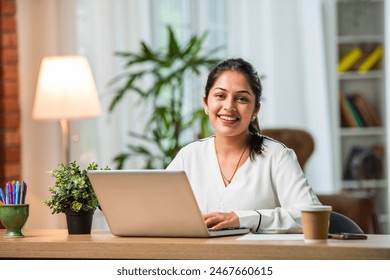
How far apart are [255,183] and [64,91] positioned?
2.26 meters

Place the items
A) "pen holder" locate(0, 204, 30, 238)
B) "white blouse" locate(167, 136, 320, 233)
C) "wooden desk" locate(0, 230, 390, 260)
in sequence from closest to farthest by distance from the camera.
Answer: "wooden desk" locate(0, 230, 390, 260) < "pen holder" locate(0, 204, 30, 238) < "white blouse" locate(167, 136, 320, 233)

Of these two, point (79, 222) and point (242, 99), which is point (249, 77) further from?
point (79, 222)

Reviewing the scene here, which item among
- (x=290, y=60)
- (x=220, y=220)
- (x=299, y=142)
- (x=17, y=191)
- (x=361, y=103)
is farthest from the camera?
(x=361, y=103)

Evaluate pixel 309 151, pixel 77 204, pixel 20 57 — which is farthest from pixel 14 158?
pixel 77 204

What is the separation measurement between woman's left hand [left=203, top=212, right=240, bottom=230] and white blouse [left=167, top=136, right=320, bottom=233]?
170 millimetres

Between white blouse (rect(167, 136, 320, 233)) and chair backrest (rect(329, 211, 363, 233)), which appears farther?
white blouse (rect(167, 136, 320, 233))

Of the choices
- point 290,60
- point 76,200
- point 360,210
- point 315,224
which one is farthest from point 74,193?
point 290,60

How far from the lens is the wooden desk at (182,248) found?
1950 millimetres

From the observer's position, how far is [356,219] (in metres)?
4.53

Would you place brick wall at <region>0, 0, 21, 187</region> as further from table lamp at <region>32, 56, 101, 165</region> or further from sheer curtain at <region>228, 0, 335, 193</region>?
sheer curtain at <region>228, 0, 335, 193</region>

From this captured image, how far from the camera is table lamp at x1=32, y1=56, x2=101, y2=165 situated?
4.70 meters

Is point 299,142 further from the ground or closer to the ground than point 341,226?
further from the ground

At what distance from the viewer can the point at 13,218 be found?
7.93 ft

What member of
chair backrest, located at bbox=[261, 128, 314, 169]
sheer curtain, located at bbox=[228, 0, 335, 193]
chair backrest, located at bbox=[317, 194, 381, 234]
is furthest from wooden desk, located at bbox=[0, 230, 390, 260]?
sheer curtain, located at bbox=[228, 0, 335, 193]
